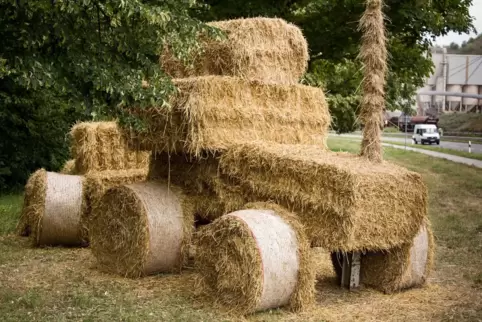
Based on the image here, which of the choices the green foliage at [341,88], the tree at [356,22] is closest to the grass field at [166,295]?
the tree at [356,22]

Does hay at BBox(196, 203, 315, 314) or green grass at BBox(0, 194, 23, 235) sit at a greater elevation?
hay at BBox(196, 203, 315, 314)

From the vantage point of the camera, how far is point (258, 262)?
6.64 meters

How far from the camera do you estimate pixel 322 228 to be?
716 centimetres

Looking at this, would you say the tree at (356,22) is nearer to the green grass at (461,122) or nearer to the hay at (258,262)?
the hay at (258,262)

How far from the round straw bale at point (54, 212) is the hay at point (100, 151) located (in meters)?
1.52

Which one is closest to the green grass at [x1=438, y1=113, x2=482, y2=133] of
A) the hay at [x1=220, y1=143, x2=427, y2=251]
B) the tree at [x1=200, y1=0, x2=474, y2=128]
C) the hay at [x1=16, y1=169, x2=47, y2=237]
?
the tree at [x1=200, y1=0, x2=474, y2=128]

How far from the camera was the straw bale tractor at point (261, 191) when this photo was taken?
693 cm

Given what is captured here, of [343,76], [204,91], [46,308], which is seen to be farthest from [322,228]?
[343,76]

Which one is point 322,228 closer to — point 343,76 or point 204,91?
point 204,91

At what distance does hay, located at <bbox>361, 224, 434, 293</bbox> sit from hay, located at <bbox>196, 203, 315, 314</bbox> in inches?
52.1

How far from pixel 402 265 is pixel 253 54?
10.5 ft

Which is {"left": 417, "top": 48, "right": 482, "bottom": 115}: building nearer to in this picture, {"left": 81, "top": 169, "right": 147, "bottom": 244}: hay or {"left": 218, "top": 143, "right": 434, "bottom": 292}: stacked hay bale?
{"left": 81, "top": 169, "right": 147, "bottom": 244}: hay

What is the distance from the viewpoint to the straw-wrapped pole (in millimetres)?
7785

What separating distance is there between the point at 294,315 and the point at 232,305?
62cm
